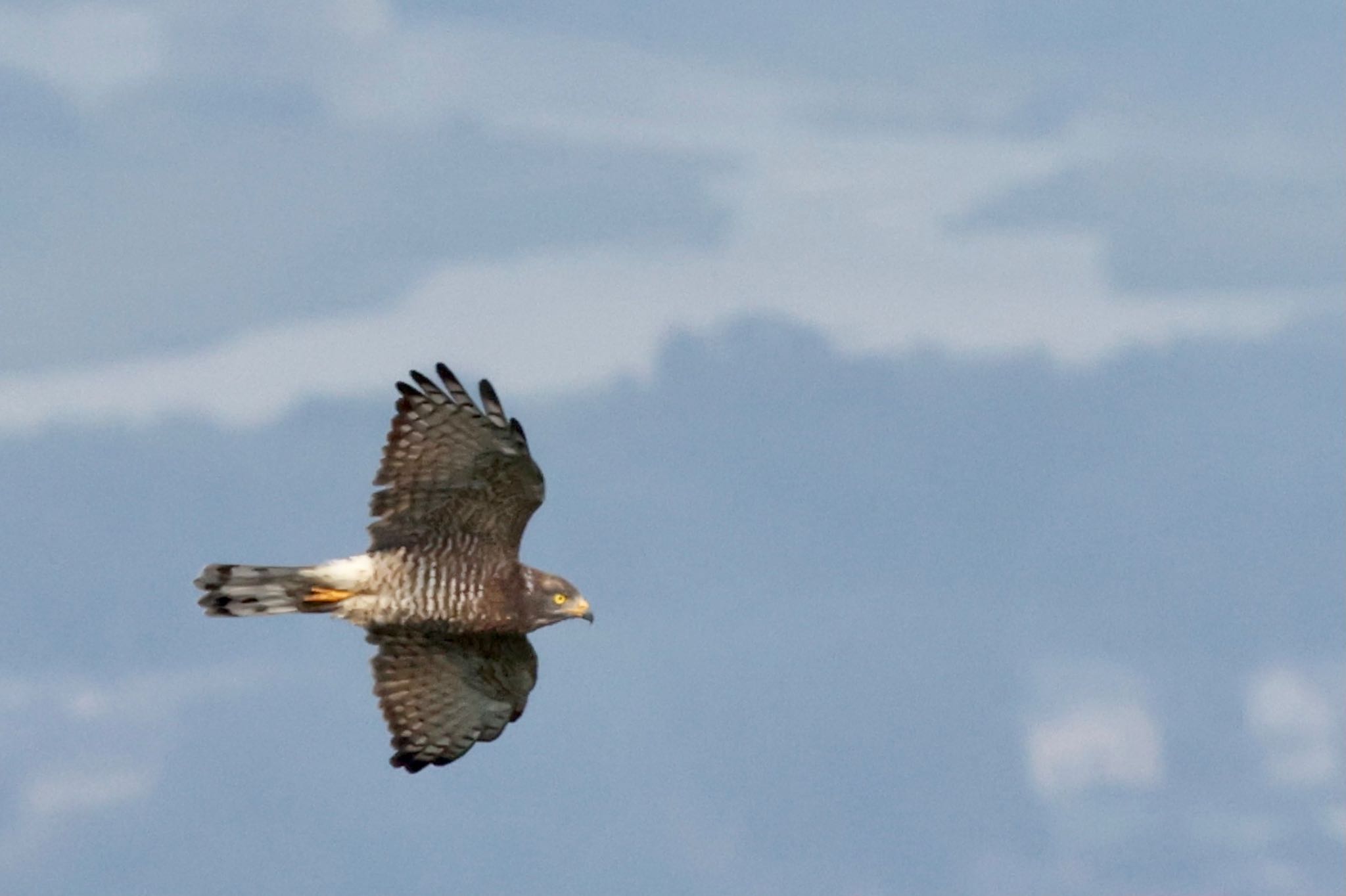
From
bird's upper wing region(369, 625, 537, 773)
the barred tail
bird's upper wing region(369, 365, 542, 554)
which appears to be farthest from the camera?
bird's upper wing region(369, 625, 537, 773)

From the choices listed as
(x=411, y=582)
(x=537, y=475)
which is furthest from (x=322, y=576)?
(x=537, y=475)

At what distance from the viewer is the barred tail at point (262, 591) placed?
1678 centimetres

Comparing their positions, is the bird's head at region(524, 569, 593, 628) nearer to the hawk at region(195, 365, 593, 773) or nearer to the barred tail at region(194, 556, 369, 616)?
the hawk at region(195, 365, 593, 773)

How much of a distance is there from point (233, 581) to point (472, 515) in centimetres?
170

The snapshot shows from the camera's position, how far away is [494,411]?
16109 millimetres

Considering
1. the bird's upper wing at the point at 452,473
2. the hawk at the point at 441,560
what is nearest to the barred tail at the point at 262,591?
the hawk at the point at 441,560

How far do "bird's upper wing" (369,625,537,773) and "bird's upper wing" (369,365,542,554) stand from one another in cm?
122

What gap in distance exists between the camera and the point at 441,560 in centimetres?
1675

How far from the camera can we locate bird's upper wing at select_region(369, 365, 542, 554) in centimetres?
1623

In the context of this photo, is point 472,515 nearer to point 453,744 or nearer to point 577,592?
point 577,592

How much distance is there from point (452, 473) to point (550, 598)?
123 cm

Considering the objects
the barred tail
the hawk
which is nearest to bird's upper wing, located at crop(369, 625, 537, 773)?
the hawk

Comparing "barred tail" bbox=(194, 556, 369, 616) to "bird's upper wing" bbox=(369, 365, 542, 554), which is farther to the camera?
"barred tail" bbox=(194, 556, 369, 616)

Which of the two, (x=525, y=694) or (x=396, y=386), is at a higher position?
(x=396, y=386)
